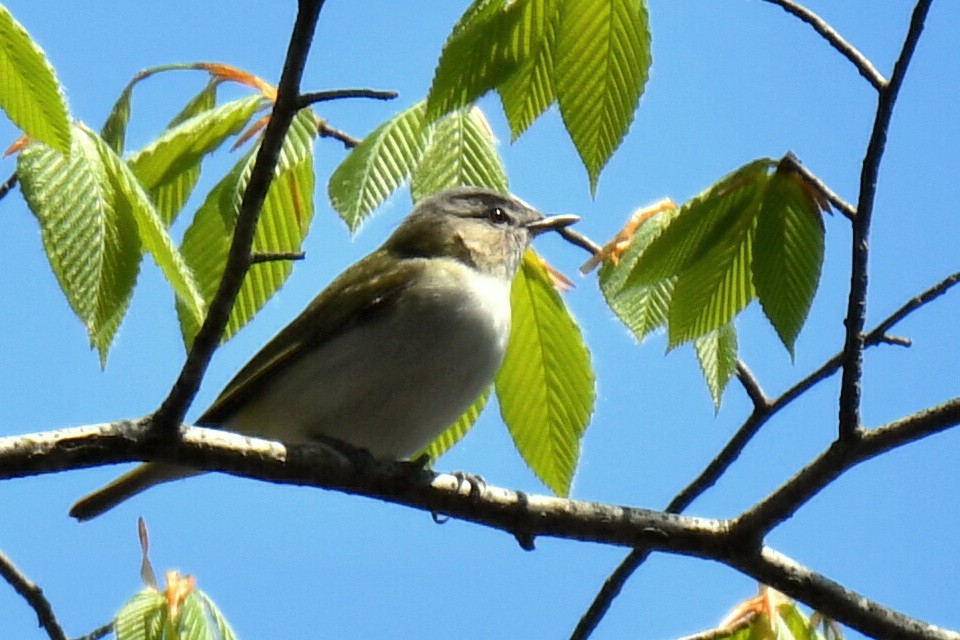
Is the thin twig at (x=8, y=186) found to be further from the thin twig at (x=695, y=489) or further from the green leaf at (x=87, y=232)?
the thin twig at (x=695, y=489)

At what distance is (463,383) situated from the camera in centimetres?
413

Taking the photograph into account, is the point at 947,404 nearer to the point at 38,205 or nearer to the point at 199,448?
the point at 199,448

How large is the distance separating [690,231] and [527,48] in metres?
0.56

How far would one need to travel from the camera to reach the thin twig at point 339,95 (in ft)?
8.00

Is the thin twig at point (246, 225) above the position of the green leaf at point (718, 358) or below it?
below

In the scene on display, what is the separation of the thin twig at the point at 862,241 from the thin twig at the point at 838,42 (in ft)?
0.12

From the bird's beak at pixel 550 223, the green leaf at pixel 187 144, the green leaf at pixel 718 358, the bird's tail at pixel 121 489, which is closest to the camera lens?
the green leaf at pixel 187 144

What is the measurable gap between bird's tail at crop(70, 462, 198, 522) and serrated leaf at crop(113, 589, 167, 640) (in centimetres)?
130

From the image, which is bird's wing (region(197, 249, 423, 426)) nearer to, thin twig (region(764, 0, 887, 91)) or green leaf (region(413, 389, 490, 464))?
green leaf (region(413, 389, 490, 464))

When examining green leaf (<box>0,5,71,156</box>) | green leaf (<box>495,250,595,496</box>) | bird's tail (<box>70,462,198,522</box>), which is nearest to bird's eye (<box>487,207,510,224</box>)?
bird's tail (<box>70,462,198,522</box>)

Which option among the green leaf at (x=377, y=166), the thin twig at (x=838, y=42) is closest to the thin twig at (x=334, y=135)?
the green leaf at (x=377, y=166)

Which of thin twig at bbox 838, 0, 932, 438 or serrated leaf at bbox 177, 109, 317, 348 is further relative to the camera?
serrated leaf at bbox 177, 109, 317, 348

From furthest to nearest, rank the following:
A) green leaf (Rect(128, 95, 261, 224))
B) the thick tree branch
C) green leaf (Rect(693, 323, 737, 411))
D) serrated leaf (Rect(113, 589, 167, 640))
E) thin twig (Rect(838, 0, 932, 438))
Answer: green leaf (Rect(693, 323, 737, 411)), green leaf (Rect(128, 95, 261, 224)), serrated leaf (Rect(113, 589, 167, 640)), the thick tree branch, thin twig (Rect(838, 0, 932, 438))

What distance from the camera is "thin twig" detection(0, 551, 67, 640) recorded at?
3389 mm
